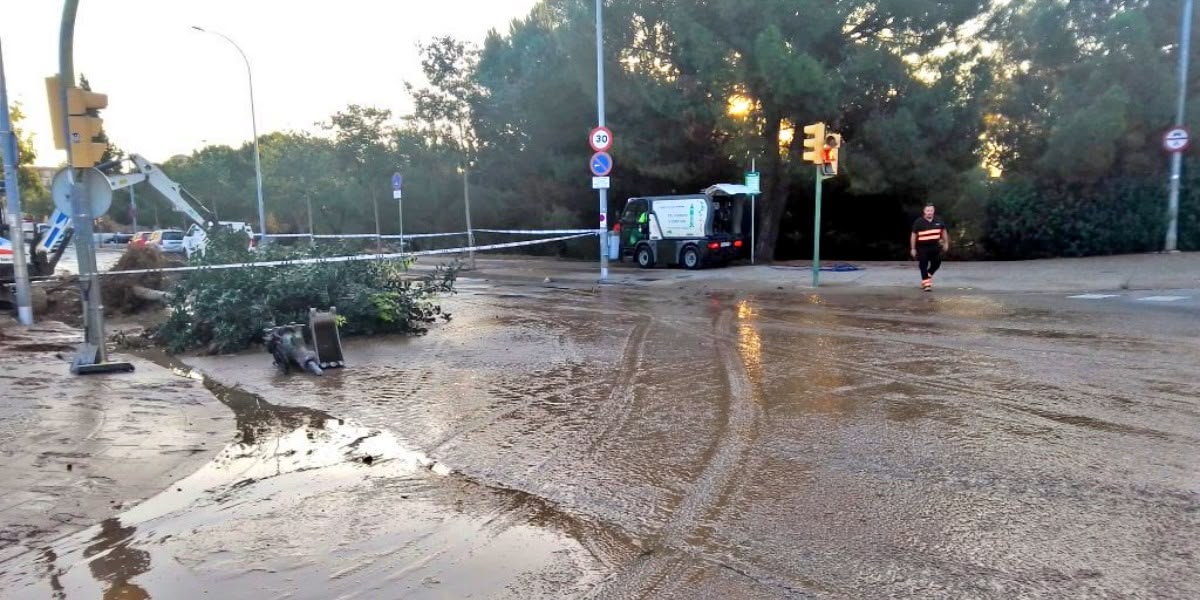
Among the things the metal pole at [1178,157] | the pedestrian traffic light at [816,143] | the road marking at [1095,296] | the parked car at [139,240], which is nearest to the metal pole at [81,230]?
the parked car at [139,240]

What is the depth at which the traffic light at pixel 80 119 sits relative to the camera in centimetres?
774

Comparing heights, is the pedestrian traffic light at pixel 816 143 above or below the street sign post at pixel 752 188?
above

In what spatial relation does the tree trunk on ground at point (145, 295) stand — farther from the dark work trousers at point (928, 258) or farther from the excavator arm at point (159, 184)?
the dark work trousers at point (928, 258)

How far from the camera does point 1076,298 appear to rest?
1323cm

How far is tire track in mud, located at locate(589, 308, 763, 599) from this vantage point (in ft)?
11.7

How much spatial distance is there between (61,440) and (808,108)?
694 inches

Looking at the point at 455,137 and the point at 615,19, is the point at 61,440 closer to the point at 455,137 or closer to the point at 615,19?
the point at 615,19

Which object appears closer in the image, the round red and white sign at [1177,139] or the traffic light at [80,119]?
the traffic light at [80,119]

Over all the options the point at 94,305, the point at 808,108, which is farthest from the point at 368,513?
the point at 808,108

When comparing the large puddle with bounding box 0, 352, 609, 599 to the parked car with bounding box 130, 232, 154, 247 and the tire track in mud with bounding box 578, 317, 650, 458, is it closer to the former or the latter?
the tire track in mud with bounding box 578, 317, 650, 458

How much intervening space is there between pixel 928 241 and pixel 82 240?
13119mm

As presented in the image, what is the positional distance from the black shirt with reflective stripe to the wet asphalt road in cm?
562

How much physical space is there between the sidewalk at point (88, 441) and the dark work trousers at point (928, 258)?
12269 mm

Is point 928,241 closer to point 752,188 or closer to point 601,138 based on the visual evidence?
point 752,188
